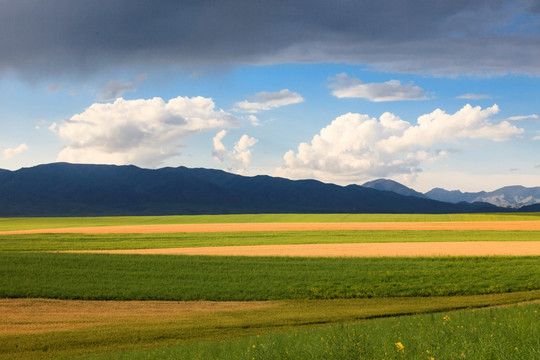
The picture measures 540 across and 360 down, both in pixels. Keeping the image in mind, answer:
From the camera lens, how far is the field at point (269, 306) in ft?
43.4

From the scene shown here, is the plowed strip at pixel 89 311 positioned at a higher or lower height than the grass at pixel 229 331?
lower

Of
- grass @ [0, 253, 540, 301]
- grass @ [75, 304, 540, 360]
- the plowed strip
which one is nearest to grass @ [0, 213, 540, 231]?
grass @ [0, 253, 540, 301]

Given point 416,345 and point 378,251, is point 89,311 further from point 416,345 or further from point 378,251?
point 378,251

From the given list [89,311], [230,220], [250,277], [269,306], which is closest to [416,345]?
[269,306]

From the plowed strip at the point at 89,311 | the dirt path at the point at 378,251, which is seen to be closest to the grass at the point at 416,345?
the plowed strip at the point at 89,311

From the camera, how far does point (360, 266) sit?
41469 millimetres

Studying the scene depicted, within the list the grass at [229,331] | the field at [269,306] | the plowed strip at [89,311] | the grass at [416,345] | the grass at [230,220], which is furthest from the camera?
the grass at [230,220]

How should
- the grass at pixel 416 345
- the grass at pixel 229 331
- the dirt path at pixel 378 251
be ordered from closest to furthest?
the grass at pixel 416 345
the grass at pixel 229 331
the dirt path at pixel 378 251

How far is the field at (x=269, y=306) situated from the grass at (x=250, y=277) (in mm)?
86

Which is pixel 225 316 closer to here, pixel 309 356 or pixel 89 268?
pixel 309 356

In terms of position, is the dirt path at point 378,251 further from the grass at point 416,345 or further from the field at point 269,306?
the grass at point 416,345

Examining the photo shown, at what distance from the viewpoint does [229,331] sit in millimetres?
22172

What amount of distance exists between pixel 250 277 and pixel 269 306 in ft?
26.8

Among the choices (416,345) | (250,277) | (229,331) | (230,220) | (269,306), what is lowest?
(269,306)
